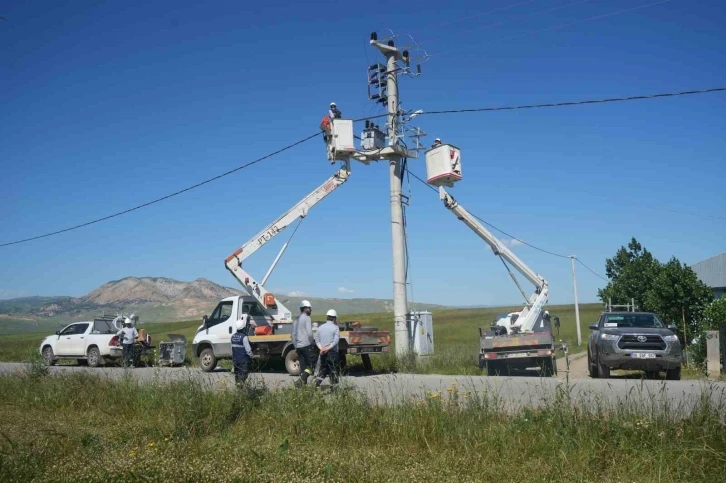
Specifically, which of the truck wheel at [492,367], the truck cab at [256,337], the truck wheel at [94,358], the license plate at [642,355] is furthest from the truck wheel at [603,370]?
the truck wheel at [94,358]

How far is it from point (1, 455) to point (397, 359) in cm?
A: 1356

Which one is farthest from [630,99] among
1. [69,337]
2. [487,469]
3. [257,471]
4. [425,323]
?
[69,337]

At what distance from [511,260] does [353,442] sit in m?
14.9

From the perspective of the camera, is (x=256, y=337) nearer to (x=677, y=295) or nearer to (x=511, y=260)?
(x=511, y=260)

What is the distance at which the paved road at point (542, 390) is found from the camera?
764cm

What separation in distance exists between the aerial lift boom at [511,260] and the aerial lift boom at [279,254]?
12.4 feet

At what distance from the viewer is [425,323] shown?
21047 mm

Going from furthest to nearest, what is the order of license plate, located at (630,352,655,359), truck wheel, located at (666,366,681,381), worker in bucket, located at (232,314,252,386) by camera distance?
truck wheel, located at (666,366,681,381) → license plate, located at (630,352,655,359) → worker in bucket, located at (232,314,252,386)

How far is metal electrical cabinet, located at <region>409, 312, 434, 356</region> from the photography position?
67.4 feet

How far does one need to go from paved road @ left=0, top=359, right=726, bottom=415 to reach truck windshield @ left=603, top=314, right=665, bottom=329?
2.43 meters

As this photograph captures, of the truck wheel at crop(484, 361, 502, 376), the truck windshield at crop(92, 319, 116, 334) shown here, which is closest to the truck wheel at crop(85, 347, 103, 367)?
the truck windshield at crop(92, 319, 116, 334)

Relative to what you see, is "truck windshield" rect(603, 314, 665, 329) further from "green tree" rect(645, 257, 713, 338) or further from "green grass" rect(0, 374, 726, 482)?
"green tree" rect(645, 257, 713, 338)

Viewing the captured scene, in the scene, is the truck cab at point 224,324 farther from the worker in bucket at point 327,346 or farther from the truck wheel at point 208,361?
the worker in bucket at point 327,346

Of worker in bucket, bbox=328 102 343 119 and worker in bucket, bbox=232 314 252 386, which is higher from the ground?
worker in bucket, bbox=328 102 343 119
